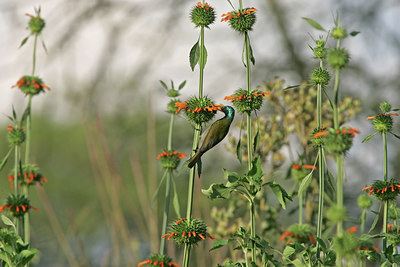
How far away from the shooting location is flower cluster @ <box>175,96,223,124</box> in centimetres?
84

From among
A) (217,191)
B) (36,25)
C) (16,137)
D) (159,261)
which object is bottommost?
(159,261)

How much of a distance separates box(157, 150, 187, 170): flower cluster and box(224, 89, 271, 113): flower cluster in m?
0.23

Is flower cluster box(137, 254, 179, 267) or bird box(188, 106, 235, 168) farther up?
bird box(188, 106, 235, 168)

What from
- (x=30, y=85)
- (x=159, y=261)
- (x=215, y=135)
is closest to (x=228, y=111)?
(x=215, y=135)

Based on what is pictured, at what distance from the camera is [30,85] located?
120cm

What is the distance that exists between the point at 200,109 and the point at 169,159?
238mm

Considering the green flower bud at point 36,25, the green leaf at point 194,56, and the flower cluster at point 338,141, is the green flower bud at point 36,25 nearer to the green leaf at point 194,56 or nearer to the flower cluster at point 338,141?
the green leaf at point 194,56

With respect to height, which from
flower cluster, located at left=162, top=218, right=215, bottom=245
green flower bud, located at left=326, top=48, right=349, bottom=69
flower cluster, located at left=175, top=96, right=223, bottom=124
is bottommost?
flower cluster, located at left=162, top=218, right=215, bottom=245

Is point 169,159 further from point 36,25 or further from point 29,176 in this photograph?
point 36,25

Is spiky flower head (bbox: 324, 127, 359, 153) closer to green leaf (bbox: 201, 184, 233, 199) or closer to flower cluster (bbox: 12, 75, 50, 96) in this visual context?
green leaf (bbox: 201, 184, 233, 199)

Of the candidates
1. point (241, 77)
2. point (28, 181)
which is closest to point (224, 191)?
point (28, 181)

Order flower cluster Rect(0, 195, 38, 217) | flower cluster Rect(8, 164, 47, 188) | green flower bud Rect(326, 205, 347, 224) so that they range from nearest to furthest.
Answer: green flower bud Rect(326, 205, 347, 224) → flower cluster Rect(0, 195, 38, 217) → flower cluster Rect(8, 164, 47, 188)

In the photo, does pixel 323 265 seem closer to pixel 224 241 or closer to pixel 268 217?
pixel 224 241

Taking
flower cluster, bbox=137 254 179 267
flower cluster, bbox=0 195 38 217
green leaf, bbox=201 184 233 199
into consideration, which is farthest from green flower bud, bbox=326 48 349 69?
flower cluster, bbox=0 195 38 217
